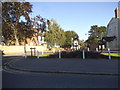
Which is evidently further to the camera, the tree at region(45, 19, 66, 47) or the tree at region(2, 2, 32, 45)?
the tree at region(45, 19, 66, 47)

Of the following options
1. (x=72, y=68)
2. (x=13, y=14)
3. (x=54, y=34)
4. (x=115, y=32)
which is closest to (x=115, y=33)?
(x=115, y=32)

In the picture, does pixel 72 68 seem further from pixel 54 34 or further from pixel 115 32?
pixel 54 34

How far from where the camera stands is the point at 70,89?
6.01m

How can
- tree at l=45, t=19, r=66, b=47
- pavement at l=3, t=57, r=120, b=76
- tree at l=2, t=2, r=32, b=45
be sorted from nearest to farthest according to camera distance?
pavement at l=3, t=57, r=120, b=76
tree at l=2, t=2, r=32, b=45
tree at l=45, t=19, r=66, b=47

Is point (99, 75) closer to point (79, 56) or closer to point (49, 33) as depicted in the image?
point (79, 56)

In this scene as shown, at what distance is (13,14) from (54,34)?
680 inches

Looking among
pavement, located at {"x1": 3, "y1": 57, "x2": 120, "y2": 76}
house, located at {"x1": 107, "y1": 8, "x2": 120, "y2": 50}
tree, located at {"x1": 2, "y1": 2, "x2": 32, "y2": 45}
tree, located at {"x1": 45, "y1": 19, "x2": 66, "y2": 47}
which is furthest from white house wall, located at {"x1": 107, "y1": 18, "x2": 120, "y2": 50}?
pavement, located at {"x1": 3, "y1": 57, "x2": 120, "y2": 76}

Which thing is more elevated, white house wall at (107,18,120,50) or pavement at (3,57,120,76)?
white house wall at (107,18,120,50)

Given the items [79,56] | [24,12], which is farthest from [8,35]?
[79,56]

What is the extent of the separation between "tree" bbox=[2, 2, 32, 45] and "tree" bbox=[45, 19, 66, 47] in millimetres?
11778

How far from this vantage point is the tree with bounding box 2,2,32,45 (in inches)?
1540

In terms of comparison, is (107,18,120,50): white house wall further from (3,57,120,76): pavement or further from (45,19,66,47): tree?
(3,57,120,76): pavement

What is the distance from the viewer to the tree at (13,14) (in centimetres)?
3912

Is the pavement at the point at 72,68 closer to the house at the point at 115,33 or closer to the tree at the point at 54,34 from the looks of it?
the house at the point at 115,33
